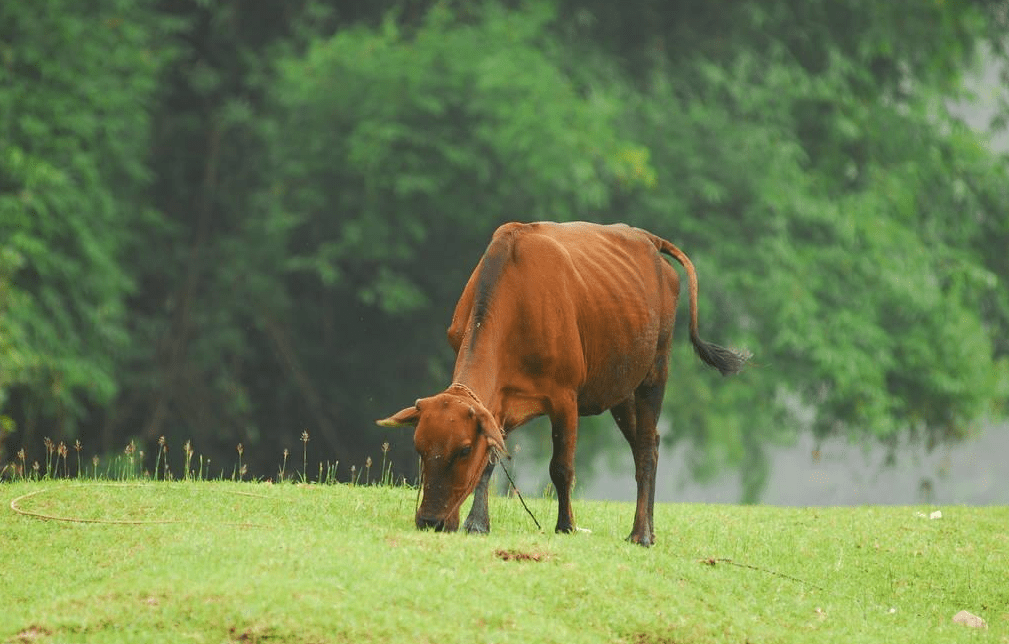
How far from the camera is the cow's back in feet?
33.0

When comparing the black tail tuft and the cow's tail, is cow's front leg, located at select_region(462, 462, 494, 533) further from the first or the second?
the black tail tuft

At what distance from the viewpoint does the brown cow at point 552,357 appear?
9.40 meters

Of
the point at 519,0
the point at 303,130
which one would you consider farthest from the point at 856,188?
the point at 303,130

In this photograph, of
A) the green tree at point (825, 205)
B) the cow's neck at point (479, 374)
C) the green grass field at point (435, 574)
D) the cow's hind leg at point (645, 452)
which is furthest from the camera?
the green tree at point (825, 205)

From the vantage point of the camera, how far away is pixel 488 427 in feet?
30.6

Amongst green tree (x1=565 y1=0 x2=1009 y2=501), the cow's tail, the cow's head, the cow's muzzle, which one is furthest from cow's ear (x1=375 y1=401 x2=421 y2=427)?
green tree (x1=565 y1=0 x2=1009 y2=501)

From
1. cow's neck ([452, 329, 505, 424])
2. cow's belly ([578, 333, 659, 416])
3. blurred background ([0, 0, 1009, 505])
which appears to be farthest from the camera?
blurred background ([0, 0, 1009, 505])

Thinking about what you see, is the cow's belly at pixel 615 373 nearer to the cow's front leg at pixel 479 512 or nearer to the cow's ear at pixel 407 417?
the cow's front leg at pixel 479 512

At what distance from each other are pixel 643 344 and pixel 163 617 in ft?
15.2

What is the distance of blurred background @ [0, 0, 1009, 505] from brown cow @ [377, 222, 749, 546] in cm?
862

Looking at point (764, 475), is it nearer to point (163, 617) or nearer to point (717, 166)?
point (717, 166)

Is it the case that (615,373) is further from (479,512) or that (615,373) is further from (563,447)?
(479,512)

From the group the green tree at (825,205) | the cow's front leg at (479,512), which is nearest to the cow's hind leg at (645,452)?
the cow's front leg at (479,512)

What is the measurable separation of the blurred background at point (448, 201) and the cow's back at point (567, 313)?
8.67 meters
